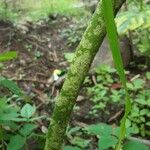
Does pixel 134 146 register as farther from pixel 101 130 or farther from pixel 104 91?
pixel 104 91

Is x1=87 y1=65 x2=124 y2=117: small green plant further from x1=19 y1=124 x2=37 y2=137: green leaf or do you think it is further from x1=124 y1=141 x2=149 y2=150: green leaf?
x1=124 y1=141 x2=149 y2=150: green leaf

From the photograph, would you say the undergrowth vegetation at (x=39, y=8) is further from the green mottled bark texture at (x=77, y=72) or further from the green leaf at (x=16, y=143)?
the green mottled bark texture at (x=77, y=72)

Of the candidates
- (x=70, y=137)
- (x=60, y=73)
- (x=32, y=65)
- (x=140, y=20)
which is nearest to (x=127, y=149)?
(x=70, y=137)

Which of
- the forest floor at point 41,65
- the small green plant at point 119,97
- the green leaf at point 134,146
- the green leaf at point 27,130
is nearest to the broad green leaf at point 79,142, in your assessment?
the forest floor at point 41,65

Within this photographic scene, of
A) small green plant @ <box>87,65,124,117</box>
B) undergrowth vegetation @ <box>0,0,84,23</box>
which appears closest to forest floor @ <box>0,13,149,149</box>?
small green plant @ <box>87,65,124,117</box>

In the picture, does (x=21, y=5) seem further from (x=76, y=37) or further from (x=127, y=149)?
(x=127, y=149)

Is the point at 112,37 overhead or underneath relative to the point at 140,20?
overhead
